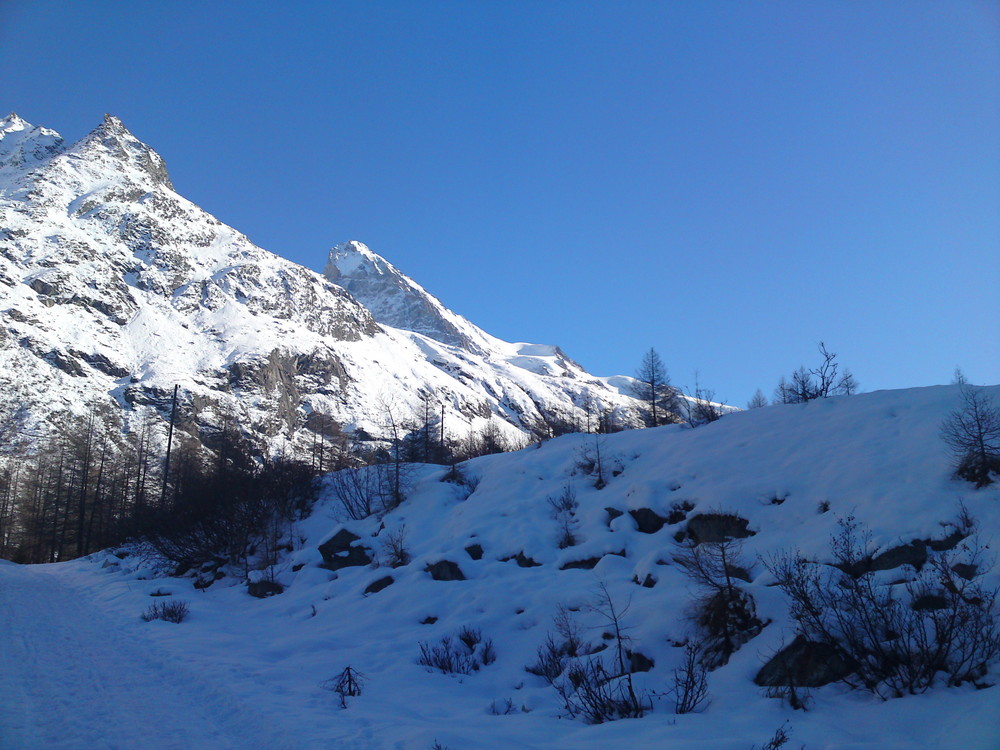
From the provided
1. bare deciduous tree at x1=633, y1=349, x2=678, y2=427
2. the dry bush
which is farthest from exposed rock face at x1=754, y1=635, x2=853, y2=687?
bare deciduous tree at x1=633, y1=349, x2=678, y2=427

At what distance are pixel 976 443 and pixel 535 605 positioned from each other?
32.5ft

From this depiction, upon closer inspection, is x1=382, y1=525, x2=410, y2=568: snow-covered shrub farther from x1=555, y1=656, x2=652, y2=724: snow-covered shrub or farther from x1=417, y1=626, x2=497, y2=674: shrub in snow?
x1=555, y1=656, x2=652, y2=724: snow-covered shrub

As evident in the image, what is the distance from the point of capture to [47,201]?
12369 centimetres

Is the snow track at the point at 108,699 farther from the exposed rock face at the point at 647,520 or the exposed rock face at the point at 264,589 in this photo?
the exposed rock face at the point at 647,520

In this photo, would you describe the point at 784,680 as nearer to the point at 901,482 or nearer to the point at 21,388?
the point at 901,482

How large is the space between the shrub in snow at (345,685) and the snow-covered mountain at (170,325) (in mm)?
67663

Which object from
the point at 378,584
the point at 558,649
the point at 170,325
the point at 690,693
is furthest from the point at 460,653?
the point at 170,325

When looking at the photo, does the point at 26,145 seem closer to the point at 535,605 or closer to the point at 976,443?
the point at 535,605

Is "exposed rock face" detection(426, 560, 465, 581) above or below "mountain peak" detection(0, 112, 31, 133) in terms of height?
below

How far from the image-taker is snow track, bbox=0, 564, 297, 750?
5840 millimetres

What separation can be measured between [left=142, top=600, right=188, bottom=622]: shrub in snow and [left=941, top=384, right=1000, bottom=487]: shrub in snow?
18209 mm

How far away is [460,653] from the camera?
10.6 meters

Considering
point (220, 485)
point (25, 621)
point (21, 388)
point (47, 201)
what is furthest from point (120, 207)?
point (25, 621)

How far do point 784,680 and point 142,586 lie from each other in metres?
19.7
